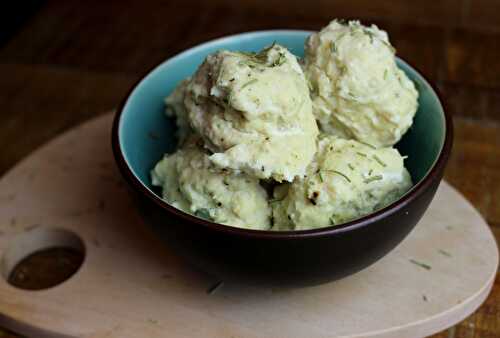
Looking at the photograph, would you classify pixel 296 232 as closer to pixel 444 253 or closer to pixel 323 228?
pixel 323 228

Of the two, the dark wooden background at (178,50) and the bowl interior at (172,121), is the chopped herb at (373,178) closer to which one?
the bowl interior at (172,121)

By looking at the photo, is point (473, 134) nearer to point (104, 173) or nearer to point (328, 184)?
point (328, 184)

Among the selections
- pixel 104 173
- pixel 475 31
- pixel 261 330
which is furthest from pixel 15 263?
pixel 475 31

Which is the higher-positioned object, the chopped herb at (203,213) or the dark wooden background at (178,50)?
the chopped herb at (203,213)

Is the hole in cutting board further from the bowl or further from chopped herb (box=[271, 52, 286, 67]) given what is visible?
chopped herb (box=[271, 52, 286, 67])

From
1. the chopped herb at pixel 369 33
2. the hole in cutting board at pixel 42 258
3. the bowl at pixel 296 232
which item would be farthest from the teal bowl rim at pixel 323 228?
the hole in cutting board at pixel 42 258
